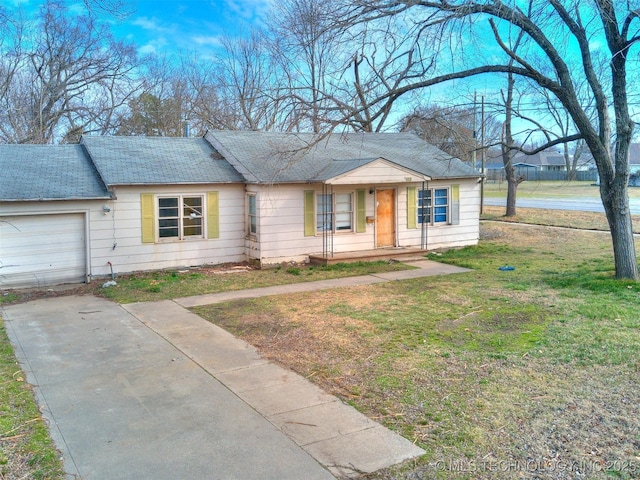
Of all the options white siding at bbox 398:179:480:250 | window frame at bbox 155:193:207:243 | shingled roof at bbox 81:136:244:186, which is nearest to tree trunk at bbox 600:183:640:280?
white siding at bbox 398:179:480:250

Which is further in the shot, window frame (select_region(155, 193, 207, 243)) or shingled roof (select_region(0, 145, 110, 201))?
window frame (select_region(155, 193, 207, 243))

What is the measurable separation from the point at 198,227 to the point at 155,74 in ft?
67.5

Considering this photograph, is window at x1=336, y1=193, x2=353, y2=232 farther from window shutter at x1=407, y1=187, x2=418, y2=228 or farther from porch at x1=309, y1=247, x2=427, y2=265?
window shutter at x1=407, y1=187, x2=418, y2=228

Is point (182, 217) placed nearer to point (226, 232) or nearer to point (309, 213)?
point (226, 232)

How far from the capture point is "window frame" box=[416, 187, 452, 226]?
699 inches

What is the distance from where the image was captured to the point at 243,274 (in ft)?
47.5

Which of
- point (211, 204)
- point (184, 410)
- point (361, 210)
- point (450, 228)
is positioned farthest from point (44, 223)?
point (450, 228)

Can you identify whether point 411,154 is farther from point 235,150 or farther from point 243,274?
point 243,274

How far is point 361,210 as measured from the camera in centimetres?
1666

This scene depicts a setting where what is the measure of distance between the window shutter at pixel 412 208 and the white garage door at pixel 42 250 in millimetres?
9245

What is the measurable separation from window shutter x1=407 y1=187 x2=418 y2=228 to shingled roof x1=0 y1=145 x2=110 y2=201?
8717 millimetres

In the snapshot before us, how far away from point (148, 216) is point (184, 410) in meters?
9.18

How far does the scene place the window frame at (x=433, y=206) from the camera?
17.8m

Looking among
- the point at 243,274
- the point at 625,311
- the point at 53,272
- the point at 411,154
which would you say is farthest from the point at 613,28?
the point at 53,272
